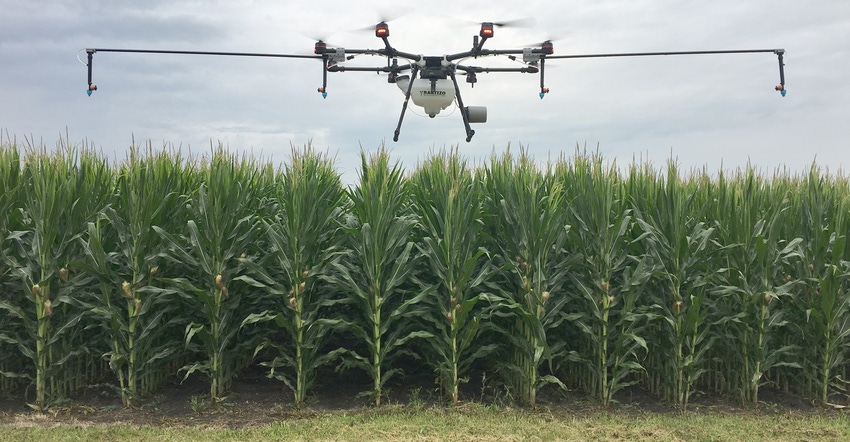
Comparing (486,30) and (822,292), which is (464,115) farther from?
(822,292)

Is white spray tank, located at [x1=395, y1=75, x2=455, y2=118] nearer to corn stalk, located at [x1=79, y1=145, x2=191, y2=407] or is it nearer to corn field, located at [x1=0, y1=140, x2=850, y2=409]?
corn field, located at [x1=0, y1=140, x2=850, y2=409]

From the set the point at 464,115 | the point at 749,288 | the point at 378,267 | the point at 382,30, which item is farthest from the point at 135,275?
the point at 464,115

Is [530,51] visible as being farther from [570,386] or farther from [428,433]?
[428,433]

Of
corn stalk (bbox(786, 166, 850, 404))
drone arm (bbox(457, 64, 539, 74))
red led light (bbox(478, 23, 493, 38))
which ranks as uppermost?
red led light (bbox(478, 23, 493, 38))

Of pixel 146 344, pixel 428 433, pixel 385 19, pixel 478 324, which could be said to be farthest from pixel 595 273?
pixel 385 19

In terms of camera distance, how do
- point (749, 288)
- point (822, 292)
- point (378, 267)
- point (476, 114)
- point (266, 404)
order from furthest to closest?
1. point (476, 114)
2. point (822, 292)
3. point (749, 288)
4. point (266, 404)
5. point (378, 267)

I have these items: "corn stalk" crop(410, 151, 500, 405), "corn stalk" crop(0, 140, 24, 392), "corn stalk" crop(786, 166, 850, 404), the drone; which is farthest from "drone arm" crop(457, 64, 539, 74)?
"corn stalk" crop(0, 140, 24, 392)
